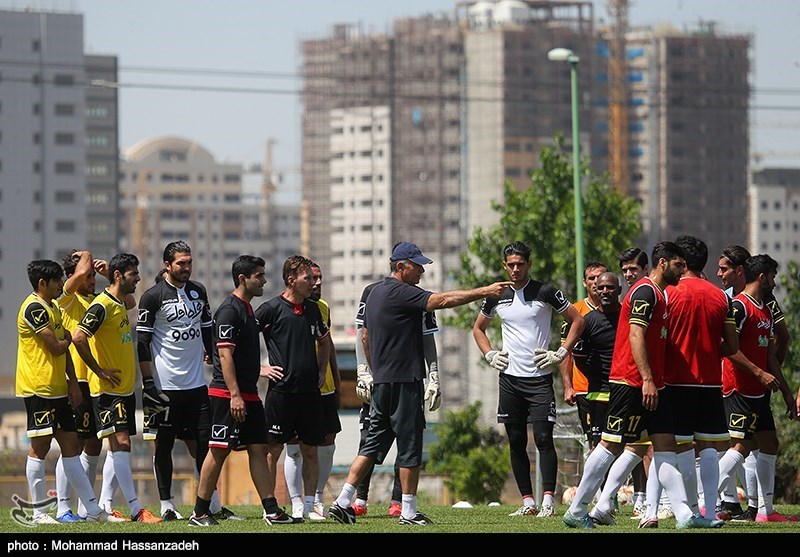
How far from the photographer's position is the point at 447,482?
142ft

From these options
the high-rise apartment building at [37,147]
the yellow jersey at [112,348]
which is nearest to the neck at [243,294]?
the yellow jersey at [112,348]

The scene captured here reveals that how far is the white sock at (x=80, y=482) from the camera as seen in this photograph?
12.6 meters

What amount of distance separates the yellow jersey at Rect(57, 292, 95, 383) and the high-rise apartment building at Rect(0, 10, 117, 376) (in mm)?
134556

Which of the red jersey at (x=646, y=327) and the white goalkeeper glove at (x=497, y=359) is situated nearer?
the red jersey at (x=646, y=327)

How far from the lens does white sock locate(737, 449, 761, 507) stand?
43.6 feet

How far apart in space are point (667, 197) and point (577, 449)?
15276cm

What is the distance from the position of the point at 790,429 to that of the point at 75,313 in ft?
73.4

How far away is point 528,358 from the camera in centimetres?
1364

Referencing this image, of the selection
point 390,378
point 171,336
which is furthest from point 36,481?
point 390,378

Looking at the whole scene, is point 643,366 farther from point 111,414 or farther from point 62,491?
point 62,491

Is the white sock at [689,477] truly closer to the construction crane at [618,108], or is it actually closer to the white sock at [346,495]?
the white sock at [346,495]

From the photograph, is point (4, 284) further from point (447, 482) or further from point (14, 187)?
point (447, 482)

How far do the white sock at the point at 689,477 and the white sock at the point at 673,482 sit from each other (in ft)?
0.25
